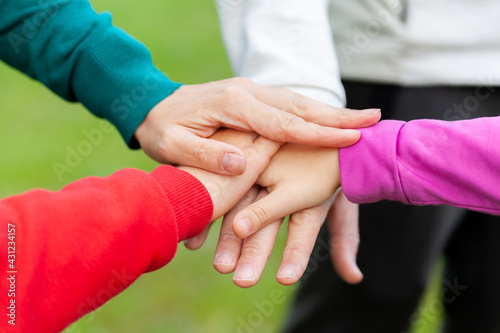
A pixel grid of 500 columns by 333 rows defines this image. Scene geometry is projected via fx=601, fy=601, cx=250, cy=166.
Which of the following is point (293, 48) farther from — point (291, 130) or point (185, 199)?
point (185, 199)

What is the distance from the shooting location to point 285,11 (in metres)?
1.13

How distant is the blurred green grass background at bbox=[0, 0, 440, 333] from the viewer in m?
1.84

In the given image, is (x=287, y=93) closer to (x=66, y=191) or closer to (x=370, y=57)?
(x=370, y=57)

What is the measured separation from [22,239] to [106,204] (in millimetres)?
114

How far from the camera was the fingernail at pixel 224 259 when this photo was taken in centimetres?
97

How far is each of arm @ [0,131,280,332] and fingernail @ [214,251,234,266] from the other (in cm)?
11

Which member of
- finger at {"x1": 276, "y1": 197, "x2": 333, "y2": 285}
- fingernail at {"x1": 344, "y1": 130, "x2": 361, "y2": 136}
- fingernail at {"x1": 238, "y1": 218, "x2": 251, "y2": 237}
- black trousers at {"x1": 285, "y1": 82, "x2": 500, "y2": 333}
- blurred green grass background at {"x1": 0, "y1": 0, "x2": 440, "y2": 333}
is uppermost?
fingernail at {"x1": 344, "y1": 130, "x2": 361, "y2": 136}

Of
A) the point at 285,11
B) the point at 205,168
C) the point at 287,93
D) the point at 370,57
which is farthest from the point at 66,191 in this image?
the point at 370,57

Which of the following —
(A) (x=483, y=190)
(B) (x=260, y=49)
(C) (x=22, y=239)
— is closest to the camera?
(C) (x=22, y=239)

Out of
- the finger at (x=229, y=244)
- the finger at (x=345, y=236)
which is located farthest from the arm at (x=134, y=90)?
the finger at (x=345, y=236)

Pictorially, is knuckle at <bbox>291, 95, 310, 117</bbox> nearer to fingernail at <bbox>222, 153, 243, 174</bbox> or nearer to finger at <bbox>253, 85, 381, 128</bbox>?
finger at <bbox>253, 85, 381, 128</bbox>

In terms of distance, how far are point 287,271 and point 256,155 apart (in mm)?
209
